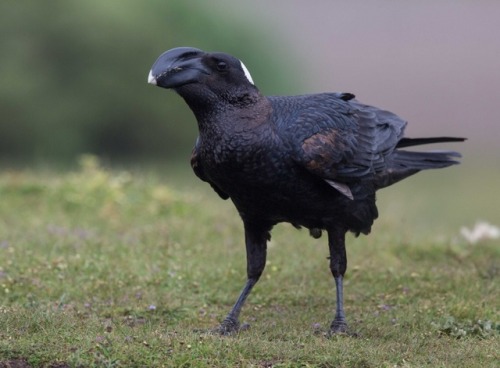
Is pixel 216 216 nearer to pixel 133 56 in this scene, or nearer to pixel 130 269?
pixel 130 269

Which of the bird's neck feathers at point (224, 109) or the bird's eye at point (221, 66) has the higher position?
the bird's eye at point (221, 66)

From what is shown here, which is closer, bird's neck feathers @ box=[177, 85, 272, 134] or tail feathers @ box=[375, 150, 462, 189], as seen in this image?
bird's neck feathers @ box=[177, 85, 272, 134]

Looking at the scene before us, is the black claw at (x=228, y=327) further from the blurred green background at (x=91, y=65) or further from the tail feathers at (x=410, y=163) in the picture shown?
the blurred green background at (x=91, y=65)

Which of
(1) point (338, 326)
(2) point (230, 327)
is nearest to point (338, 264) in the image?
(1) point (338, 326)

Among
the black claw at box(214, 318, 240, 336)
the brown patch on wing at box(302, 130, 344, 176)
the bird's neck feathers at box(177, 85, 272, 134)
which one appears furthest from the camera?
the black claw at box(214, 318, 240, 336)

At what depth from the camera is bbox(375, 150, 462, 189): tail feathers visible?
23.3 feet

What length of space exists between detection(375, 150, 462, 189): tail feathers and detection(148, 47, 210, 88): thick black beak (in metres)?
1.73

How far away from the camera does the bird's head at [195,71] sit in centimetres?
582

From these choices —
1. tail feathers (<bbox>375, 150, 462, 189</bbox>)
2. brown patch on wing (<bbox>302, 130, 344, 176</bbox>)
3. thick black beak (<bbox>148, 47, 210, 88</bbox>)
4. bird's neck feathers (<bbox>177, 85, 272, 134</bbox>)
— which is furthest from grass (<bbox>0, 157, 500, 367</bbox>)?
thick black beak (<bbox>148, 47, 210, 88</bbox>)

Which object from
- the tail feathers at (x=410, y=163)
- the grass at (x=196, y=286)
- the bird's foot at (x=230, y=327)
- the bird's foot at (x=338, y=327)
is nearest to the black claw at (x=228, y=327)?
the bird's foot at (x=230, y=327)

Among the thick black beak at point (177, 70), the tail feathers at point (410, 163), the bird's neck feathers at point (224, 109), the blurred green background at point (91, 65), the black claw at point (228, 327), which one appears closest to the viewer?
the thick black beak at point (177, 70)

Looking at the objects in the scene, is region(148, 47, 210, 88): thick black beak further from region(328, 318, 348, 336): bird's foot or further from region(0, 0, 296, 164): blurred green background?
region(0, 0, 296, 164): blurred green background

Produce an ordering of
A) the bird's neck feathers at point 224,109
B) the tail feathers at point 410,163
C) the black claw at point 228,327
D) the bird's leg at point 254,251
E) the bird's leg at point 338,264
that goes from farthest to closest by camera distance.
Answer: the tail feathers at point 410,163 → the bird's leg at point 254,251 → the bird's leg at point 338,264 → the black claw at point 228,327 → the bird's neck feathers at point 224,109

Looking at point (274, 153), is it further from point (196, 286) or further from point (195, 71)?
point (196, 286)
